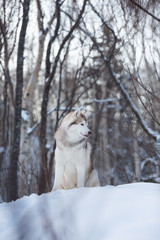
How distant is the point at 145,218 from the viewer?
202 cm

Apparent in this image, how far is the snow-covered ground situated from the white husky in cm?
206

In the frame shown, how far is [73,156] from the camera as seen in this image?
4621 mm

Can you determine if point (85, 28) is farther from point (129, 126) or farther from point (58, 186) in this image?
point (58, 186)

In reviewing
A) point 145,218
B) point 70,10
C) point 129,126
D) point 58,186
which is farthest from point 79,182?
point 70,10

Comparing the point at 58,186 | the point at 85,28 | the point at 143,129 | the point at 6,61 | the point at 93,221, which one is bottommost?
the point at 58,186

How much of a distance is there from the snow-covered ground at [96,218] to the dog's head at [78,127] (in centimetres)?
219

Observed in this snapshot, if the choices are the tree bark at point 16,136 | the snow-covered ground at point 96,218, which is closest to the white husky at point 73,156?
the tree bark at point 16,136

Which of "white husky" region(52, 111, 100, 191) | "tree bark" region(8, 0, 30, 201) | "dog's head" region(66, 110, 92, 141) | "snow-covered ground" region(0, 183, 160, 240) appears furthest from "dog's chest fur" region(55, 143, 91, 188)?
"snow-covered ground" region(0, 183, 160, 240)

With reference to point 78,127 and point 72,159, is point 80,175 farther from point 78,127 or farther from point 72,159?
point 78,127

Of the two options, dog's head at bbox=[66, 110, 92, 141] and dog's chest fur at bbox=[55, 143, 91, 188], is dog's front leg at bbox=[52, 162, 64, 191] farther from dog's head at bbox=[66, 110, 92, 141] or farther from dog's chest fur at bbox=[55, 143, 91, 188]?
dog's head at bbox=[66, 110, 92, 141]

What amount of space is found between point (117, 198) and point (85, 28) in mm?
6330

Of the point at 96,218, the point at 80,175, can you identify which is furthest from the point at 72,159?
the point at 96,218

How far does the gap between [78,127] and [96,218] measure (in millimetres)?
2711

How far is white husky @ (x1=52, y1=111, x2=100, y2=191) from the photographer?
4625 millimetres
